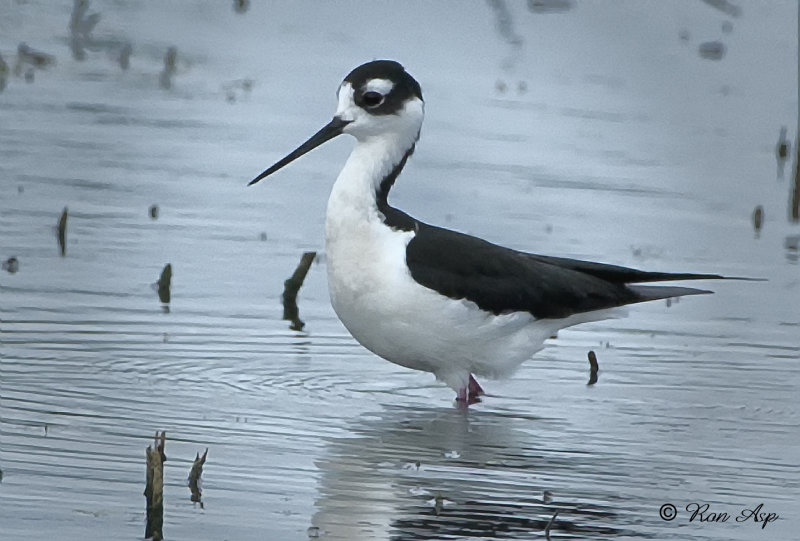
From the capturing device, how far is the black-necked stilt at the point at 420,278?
8391mm

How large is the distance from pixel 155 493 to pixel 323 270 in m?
4.94

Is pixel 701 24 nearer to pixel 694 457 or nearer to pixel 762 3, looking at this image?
pixel 762 3

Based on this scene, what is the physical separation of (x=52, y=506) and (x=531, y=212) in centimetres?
657

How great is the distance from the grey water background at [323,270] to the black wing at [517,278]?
43cm

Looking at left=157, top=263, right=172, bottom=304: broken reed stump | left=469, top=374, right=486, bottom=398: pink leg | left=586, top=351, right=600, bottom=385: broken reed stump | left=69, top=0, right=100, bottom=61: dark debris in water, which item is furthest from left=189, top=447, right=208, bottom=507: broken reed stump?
left=69, top=0, right=100, bottom=61: dark debris in water

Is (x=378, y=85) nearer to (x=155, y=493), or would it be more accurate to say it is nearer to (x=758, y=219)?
(x=155, y=493)

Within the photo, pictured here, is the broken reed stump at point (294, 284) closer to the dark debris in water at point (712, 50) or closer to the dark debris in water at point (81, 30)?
the dark debris in water at point (81, 30)

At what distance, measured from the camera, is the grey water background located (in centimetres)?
712

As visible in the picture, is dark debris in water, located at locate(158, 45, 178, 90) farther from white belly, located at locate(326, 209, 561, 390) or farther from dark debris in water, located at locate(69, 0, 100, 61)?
white belly, located at locate(326, 209, 561, 390)

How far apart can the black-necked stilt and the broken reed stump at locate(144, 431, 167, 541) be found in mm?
2194

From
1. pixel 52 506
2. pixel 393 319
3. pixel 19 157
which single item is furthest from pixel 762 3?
pixel 52 506

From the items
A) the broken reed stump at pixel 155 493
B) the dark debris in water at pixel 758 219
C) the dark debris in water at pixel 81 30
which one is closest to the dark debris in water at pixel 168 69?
the dark debris in water at pixel 81 30

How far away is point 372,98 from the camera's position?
8898 millimetres

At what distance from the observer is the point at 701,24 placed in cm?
2030
